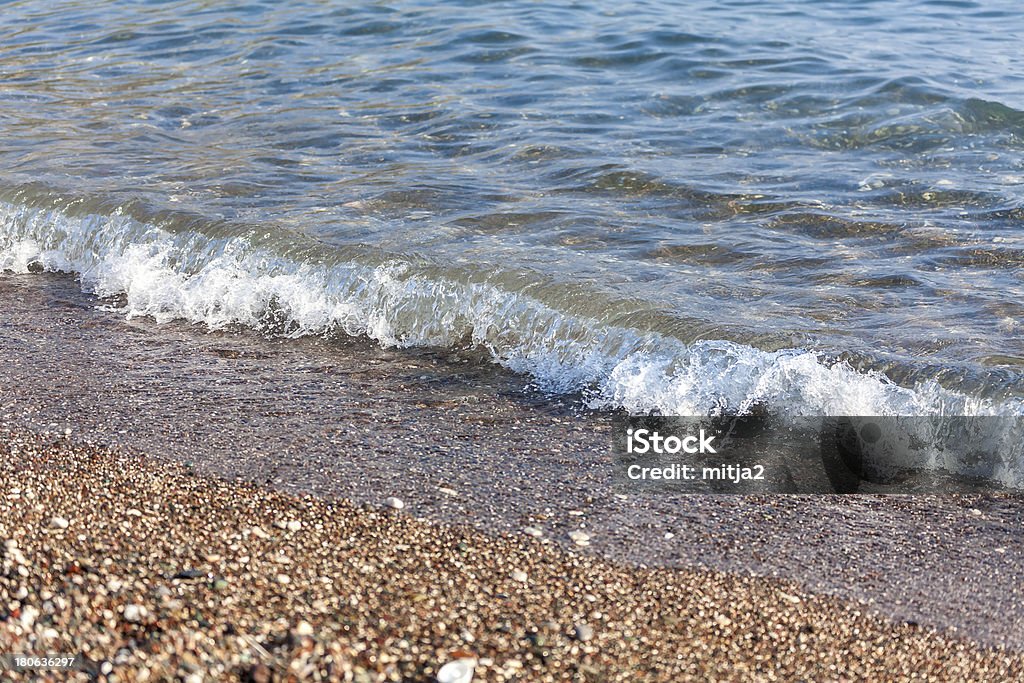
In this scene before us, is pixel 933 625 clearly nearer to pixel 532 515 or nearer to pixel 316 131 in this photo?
pixel 532 515

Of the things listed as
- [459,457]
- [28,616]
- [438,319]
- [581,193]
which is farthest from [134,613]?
[581,193]

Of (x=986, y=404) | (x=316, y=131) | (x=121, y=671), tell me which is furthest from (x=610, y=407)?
(x=316, y=131)

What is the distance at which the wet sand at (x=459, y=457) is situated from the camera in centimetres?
385

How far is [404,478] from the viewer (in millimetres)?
4367

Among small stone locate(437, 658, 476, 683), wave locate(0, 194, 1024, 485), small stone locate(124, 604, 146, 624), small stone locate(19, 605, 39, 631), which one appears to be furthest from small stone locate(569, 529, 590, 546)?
small stone locate(19, 605, 39, 631)

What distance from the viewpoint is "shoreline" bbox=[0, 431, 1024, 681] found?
10.3 ft

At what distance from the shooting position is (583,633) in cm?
335

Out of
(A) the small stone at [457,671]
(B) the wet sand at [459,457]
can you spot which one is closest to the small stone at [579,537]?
(B) the wet sand at [459,457]

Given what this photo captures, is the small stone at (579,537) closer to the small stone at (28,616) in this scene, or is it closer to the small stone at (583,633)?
the small stone at (583,633)

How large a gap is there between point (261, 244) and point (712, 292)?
296 cm

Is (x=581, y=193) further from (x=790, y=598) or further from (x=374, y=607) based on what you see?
(x=374, y=607)

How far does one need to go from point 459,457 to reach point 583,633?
1.41 m

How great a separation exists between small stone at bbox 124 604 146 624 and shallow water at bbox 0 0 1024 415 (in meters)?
→ 2.59

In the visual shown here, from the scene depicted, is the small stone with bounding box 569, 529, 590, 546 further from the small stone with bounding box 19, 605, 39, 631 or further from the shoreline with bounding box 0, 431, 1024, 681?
the small stone with bounding box 19, 605, 39, 631
